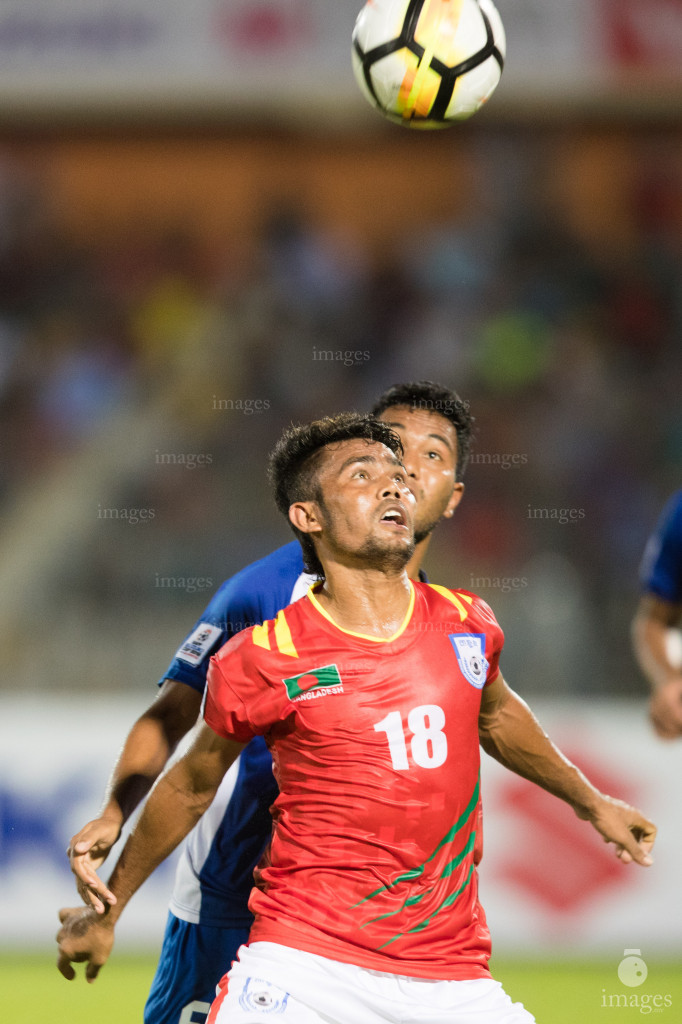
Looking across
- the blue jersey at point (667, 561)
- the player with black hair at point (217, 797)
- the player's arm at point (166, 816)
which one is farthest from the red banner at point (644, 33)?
the player's arm at point (166, 816)

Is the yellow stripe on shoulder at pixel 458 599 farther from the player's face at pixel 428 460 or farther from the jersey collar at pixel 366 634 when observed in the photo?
the player's face at pixel 428 460

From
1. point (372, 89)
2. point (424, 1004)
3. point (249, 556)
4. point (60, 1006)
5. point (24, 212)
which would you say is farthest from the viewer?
point (24, 212)

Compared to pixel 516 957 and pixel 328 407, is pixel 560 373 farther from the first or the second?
pixel 516 957

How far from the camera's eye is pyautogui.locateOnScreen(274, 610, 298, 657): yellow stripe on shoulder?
8.65 feet

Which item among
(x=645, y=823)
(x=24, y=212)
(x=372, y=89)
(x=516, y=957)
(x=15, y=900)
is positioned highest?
(x=24, y=212)

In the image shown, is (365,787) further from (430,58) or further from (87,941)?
(430,58)

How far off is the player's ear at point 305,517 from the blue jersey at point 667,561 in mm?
2125

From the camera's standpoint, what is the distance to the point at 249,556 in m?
7.68

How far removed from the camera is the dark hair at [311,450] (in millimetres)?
2887

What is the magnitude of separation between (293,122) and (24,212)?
2.40m

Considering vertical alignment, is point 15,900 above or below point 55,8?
below

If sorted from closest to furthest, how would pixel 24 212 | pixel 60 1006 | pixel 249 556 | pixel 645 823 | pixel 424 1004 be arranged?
pixel 424 1004
pixel 645 823
pixel 60 1006
pixel 249 556
pixel 24 212

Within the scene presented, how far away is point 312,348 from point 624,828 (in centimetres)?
618

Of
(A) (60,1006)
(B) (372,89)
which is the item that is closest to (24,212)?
(B) (372,89)
